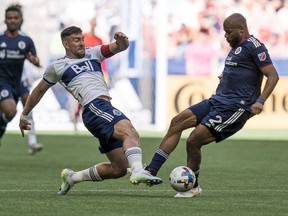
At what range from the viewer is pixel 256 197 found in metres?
10.0

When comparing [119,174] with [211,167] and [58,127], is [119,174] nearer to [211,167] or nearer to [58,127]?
[211,167]

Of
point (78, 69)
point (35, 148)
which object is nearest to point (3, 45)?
point (35, 148)

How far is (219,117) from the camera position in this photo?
10.4m

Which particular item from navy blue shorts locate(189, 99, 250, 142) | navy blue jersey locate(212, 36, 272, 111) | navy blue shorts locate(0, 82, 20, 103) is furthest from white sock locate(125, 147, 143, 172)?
navy blue shorts locate(0, 82, 20, 103)

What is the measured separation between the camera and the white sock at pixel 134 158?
30.9ft

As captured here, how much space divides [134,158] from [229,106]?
1.44 meters

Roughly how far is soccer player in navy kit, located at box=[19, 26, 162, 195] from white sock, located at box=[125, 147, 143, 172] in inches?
10.6

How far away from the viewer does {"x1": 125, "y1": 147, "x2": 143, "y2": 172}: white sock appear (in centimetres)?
941

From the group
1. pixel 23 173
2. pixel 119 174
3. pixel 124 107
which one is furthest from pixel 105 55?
pixel 124 107

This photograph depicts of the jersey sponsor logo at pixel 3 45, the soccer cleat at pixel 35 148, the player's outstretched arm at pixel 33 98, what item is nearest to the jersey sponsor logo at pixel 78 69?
the player's outstretched arm at pixel 33 98

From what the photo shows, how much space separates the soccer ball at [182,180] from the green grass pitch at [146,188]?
0.15 metres

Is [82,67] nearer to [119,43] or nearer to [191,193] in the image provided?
[119,43]

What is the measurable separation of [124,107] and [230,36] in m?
15.5

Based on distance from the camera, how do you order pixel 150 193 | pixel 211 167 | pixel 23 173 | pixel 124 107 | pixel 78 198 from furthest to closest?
pixel 124 107, pixel 211 167, pixel 23 173, pixel 150 193, pixel 78 198
